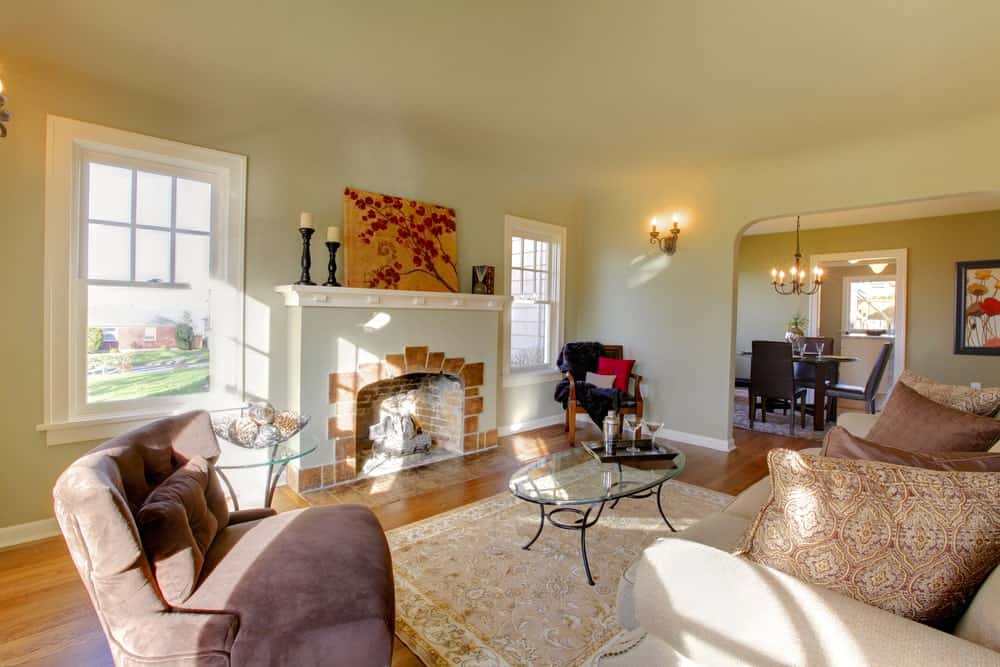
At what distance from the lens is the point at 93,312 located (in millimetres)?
2783

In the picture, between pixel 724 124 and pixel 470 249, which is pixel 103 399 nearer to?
pixel 470 249

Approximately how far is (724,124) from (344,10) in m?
2.57

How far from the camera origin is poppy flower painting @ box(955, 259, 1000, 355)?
570 centimetres

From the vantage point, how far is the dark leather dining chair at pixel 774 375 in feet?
17.1

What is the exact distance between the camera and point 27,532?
263 cm

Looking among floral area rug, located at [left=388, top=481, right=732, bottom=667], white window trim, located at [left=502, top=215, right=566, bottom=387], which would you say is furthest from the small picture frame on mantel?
floral area rug, located at [left=388, top=481, right=732, bottom=667]

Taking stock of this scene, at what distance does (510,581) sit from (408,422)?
82.5 inches

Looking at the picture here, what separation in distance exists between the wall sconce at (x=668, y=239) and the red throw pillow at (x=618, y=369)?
117 centimetres

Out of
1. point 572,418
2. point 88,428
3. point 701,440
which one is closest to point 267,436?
point 88,428

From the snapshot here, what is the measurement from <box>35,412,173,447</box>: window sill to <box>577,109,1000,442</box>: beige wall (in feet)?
13.8

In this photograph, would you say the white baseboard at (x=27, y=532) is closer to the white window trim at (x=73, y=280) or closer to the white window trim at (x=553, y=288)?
the white window trim at (x=73, y=280)

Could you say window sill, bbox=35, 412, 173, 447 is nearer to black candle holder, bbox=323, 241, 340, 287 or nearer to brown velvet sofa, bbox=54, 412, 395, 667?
black candle holder, bbox=323, 241, 340, 287

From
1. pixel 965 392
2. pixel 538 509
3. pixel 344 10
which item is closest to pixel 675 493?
pixel 538 509

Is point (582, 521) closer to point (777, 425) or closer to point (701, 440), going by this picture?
point (701, 440)
